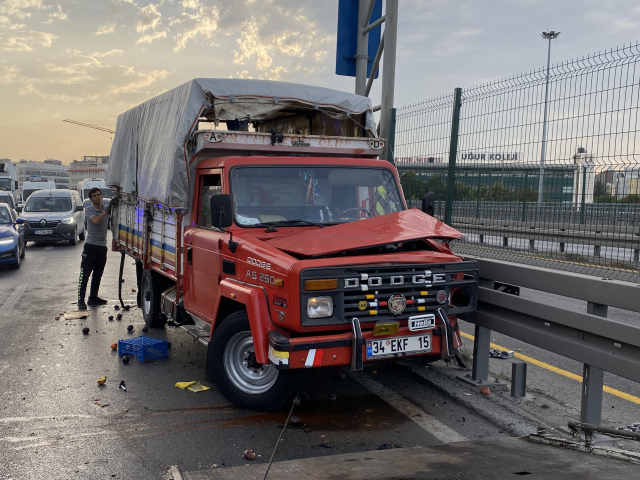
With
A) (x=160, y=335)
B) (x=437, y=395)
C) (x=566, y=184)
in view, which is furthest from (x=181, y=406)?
(x=566, y=184)

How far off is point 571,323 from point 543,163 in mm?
2409

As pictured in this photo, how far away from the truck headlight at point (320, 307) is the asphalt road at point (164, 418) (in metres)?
0.92

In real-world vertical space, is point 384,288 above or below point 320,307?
above

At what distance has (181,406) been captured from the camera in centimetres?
525

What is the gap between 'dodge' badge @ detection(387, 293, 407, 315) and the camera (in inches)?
184

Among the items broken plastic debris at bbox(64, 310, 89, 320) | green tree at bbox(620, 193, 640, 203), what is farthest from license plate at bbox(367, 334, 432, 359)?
broken plastic debris at bbox(64, 310, 89, 320)

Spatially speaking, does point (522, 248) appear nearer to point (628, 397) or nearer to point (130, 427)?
point (628, 397)

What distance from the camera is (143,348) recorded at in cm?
669

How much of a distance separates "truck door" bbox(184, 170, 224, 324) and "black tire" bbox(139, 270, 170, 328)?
170 centimetres

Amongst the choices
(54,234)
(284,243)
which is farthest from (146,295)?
(54,234)

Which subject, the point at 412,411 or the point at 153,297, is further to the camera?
the point at 153,297

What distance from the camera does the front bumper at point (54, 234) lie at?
20.1m

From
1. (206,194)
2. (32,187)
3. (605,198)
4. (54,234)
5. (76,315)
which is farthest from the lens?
(32,187)

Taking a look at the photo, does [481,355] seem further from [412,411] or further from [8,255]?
[8,255]
